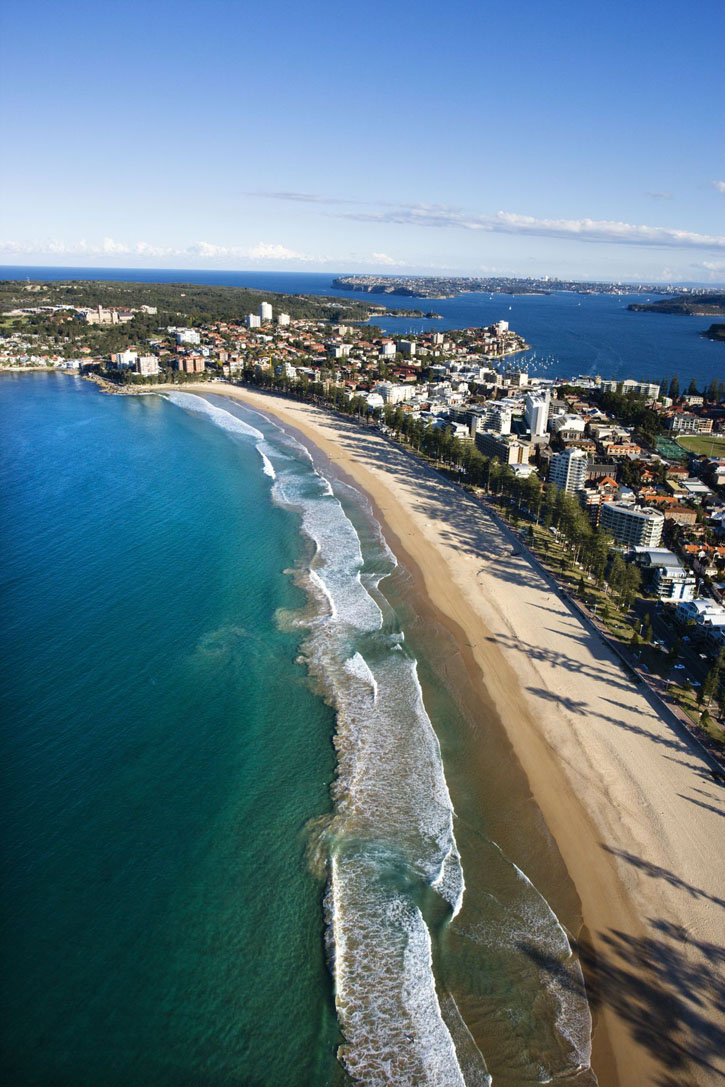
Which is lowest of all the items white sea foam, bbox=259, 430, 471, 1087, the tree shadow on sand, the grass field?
the tree shadow on sand

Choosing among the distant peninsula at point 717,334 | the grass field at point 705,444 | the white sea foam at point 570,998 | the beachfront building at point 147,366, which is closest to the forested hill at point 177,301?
the beachfront building at point 147,366

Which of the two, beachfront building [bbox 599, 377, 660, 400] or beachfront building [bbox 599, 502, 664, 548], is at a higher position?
beachfront building [bbox 599, 377, 660, 400]

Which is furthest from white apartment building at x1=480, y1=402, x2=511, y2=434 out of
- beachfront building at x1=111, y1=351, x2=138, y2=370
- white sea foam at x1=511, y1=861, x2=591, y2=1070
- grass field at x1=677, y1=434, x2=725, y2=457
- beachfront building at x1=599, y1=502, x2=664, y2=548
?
beachfront building at x1=111, y1=351, x2=138, y2=370

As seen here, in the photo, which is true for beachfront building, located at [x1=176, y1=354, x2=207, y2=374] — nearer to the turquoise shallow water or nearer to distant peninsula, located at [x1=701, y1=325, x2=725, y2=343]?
the turquoise shallow water

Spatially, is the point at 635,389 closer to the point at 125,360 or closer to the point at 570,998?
the point at 125,360

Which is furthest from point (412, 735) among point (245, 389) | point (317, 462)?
point (245, 389)

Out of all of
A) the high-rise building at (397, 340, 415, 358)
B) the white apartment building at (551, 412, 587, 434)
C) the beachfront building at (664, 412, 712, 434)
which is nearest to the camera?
the white apartment building at (551, 412, 587, 434)

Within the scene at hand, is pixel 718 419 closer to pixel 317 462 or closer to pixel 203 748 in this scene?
pixel 317 462
